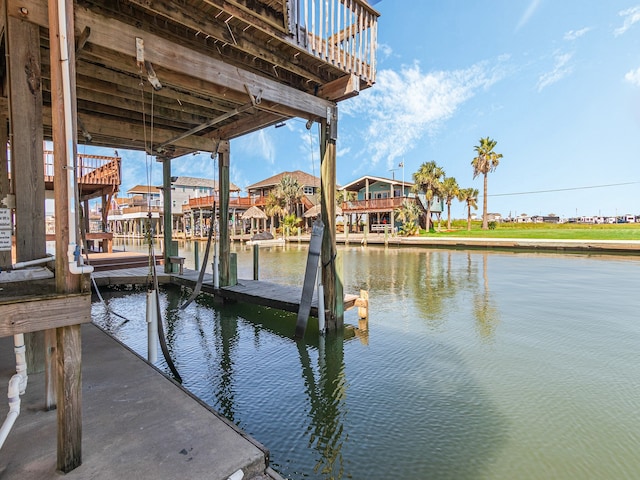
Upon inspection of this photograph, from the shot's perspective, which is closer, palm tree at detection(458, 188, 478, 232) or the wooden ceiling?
the wooden ceiling

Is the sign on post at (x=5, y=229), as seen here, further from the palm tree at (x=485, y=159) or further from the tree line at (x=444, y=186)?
the palm tree at (x=485, y=159)

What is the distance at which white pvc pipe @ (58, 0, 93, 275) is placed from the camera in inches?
79.4

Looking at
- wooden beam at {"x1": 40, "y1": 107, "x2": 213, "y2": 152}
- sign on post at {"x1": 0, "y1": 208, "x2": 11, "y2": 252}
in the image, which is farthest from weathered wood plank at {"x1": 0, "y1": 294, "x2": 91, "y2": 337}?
wooden beam at {"x1": 40, "y1": 107, "x2": 213, "y2": 152}

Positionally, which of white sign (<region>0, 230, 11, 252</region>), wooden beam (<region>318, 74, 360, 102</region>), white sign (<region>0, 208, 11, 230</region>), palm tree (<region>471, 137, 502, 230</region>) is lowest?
white sign (<region>0, 230, 11, 252</region>)

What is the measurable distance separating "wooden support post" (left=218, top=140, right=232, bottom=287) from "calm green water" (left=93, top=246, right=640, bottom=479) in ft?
3.11

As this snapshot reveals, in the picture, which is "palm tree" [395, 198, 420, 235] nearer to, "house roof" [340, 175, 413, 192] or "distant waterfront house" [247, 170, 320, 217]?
"house roof" [340, 175, 413, 192]

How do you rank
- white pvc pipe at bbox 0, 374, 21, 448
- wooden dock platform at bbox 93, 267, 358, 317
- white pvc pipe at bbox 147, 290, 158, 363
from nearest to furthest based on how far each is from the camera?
white pvc pipe at bbox 0, 374, 21, 448
white pvc pipe at bbox 147, 290, 158, 363
wooden dock platform at bbox 93, 267, 358, 317

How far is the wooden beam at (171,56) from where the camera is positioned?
3490 millimetres

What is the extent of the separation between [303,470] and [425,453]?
1104 mm

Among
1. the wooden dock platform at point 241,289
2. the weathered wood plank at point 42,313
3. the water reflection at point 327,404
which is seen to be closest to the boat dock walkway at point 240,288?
the wooden dock platform at point 241,289

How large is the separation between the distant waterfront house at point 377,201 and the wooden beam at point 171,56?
30585 millimetres

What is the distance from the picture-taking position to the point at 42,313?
1918mm

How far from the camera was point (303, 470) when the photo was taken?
9.77 ft

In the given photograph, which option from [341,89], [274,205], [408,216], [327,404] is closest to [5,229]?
[327,404]
